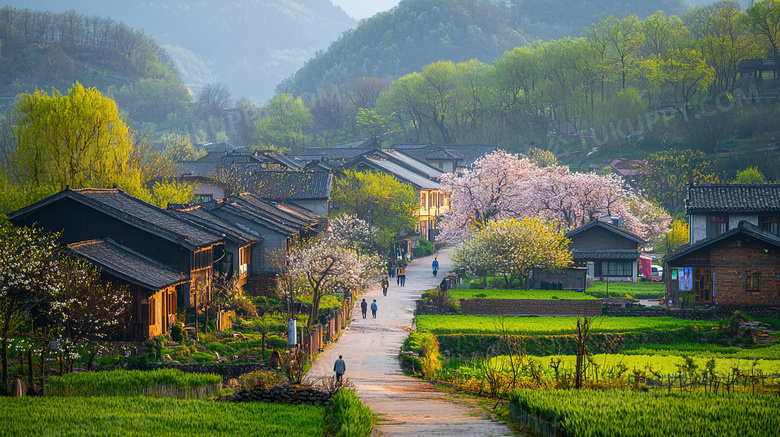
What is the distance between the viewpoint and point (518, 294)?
176 feet

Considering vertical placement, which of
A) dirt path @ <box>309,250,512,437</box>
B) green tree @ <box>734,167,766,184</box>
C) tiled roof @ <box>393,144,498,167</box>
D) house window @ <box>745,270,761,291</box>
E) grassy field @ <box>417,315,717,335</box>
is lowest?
dirt path @ <box>309,250,512,437</box>

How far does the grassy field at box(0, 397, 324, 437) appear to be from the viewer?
68.4 feet

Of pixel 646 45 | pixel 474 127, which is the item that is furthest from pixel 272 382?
pixel 646 45

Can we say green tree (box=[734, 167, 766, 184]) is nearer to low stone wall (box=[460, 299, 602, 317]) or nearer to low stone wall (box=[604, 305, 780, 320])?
low stone wall (box=[604, 305, 780, 320])

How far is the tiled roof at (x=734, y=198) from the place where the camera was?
175 feet

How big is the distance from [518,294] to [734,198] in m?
14.7

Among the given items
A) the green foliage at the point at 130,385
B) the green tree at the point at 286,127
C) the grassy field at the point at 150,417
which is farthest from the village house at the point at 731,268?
the green tree at the point at 286,127

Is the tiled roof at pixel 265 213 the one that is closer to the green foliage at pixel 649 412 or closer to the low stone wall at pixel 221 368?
the low stone wall at pixel 221 368

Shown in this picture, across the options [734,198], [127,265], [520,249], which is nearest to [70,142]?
[127,265]

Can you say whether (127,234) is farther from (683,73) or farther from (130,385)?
(683,73)

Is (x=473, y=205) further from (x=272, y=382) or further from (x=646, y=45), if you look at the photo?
(x=646, y=45)

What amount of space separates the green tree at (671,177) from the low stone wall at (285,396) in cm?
6520

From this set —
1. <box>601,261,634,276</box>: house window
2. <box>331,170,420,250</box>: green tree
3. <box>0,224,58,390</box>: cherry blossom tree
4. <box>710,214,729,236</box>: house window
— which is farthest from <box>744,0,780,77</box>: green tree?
<box>0,224,58,390</box>: cherry blossom tree

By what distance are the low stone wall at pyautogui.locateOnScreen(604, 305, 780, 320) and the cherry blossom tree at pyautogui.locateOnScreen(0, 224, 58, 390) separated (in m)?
30.2
